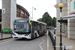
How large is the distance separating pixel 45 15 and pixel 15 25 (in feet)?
181

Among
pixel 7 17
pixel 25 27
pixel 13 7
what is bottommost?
pixel 25 27

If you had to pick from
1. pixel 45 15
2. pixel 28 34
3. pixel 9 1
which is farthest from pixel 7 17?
pixel 45 15

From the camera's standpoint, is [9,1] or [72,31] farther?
[9,1]

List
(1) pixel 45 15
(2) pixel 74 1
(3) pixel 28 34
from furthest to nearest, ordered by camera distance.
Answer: (1) pixel 45 15 → (3) pixel 28 34 → (2) pixel 74 1

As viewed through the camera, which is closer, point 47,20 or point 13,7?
point 13,7

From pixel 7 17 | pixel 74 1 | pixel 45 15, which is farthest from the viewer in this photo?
pixel 45 15

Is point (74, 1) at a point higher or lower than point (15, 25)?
higher

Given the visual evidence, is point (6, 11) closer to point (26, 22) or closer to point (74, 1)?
point (26, 22)

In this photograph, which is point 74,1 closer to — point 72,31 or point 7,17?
point 72,31

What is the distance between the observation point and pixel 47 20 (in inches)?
2692

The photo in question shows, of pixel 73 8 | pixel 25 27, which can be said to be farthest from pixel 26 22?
pixel 73 8

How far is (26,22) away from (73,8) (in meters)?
5.92

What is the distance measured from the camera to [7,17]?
2481 cm

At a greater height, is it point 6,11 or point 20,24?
point 6,11
